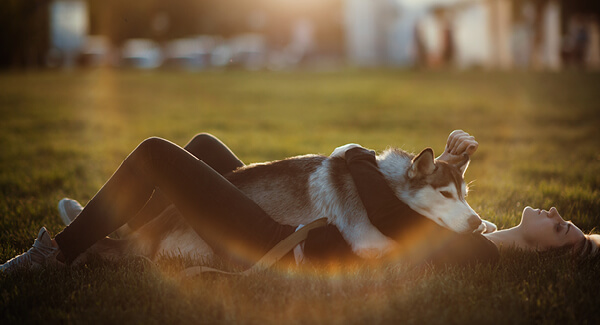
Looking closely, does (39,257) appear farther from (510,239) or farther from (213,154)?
(510,239)

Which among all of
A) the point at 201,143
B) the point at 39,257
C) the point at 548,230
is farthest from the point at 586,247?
the point at 39,257

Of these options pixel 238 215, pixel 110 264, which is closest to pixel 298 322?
pixel 238 215

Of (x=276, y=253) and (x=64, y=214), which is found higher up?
(x=64, y=214)

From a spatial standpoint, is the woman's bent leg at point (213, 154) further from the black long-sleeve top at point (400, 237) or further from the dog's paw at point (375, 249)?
the dog's paw at point (375, 249)

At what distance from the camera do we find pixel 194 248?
4145mm

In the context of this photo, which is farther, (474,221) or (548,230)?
(548,230)

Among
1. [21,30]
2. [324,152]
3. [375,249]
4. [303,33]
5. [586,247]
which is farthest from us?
[303,33]

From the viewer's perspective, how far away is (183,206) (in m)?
3.94

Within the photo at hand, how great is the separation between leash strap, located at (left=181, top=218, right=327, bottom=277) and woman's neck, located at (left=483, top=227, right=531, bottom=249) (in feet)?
4.92

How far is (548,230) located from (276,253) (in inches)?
80.6

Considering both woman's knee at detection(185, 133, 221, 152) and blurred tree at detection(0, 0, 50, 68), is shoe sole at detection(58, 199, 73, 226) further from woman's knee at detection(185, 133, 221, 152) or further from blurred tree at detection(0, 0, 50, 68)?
blurred tree at detection(0, 0, 50, 68)

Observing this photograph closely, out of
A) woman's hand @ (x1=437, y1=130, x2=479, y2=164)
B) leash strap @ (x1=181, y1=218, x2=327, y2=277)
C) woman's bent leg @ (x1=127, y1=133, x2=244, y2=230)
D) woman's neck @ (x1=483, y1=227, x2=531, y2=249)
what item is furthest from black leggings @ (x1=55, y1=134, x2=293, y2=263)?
woman's neck @ (x1=483, y1=227, x2=531, y2=249)

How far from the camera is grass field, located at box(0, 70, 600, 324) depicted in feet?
11.1

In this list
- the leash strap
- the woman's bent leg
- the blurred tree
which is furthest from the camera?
the blurred tree
